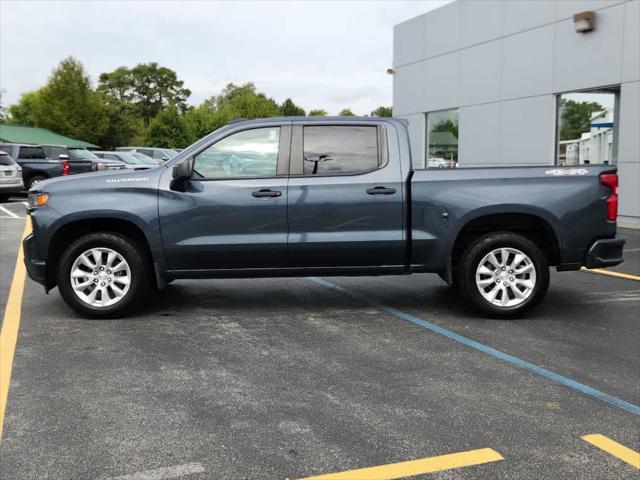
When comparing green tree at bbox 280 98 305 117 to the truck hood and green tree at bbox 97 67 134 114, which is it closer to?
green tree at bbox 97 67 134 114

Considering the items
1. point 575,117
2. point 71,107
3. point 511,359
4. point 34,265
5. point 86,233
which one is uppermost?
point 71,107

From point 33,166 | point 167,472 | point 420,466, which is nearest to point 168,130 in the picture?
point 33,166

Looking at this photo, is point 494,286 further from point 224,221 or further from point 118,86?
point 118,86

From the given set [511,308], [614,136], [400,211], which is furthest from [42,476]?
[614,136]

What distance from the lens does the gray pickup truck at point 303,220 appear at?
6.21 metres

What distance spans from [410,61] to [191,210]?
1624 centimetres

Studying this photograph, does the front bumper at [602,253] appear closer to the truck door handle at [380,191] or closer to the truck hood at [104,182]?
the truck door handle at [380,191]

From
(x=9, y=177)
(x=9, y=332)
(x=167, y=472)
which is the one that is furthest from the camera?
(x=9, y=177)

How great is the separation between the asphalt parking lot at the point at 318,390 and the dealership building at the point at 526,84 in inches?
346

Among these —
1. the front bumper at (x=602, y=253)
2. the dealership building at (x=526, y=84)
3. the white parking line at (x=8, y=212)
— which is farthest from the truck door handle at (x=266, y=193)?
the white parking line at (x=8, y=212)

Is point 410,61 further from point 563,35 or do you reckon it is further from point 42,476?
point 42,476

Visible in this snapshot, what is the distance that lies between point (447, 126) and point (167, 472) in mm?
17590

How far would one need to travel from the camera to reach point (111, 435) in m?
3.62

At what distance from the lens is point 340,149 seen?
6.42 metres
